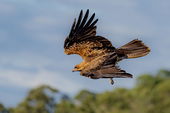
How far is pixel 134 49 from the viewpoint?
15.4m

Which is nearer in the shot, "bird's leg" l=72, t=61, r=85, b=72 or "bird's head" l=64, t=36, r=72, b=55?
"bird's leg" l=72, t=61, r=85, b=72

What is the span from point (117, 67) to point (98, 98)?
149 ft

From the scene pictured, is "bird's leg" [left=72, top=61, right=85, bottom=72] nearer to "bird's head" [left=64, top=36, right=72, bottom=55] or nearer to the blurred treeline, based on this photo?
"bird's head" [left=64, top=36, right=72, bottom=55]

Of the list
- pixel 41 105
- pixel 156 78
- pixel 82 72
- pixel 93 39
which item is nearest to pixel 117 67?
pixel 82 72

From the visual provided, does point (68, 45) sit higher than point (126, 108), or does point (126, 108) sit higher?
point (126, 108)

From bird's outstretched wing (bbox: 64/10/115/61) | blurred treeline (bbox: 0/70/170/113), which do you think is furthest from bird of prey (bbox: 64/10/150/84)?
blurred treeline (bbox: 0/70/170/113)

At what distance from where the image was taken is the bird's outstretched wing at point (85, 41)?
1499 cm

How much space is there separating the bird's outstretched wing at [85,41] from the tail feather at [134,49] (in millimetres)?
358

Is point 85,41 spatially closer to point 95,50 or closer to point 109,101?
point 95,50

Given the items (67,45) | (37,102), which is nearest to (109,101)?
(37,102)

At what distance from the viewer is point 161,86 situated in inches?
2427

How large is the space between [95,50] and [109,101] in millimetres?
42785

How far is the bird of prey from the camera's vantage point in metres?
14.0

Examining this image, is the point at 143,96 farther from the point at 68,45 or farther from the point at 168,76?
the point at 68,45
